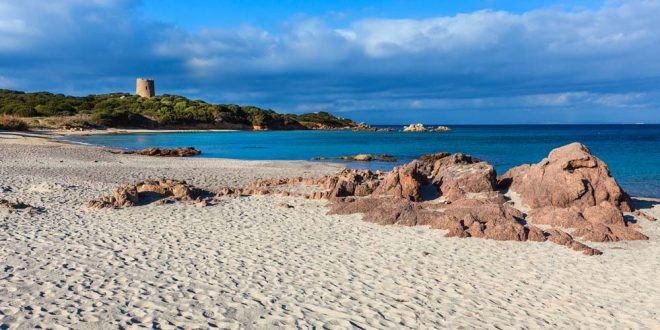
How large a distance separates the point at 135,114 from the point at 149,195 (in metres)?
74.1

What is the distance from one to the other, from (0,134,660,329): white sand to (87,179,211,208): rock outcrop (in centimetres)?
63

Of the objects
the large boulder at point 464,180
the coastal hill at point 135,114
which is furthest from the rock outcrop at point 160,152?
the coastal hill at point 135,114

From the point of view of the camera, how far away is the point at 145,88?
125 meters

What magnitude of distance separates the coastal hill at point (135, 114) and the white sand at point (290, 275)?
62.7 metres

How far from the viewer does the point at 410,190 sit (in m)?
16.6

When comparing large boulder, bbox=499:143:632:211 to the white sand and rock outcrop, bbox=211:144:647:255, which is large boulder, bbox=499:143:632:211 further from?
the white sand

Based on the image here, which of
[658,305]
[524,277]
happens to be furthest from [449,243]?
[658,305]

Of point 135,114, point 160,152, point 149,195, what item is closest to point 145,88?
point 135,114

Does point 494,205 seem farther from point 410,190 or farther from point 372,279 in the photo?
point 372,279

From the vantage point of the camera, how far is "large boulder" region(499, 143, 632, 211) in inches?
595

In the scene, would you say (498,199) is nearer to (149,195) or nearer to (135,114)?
(149,195)

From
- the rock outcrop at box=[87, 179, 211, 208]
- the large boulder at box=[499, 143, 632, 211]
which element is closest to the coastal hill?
the rock outcrop at box=[87, 179, 211, 208]

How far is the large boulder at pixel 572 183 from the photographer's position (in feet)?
49.5

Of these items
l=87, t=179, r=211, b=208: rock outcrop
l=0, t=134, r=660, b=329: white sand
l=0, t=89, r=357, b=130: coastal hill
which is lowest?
l=0, t=134, r=660, b=329: white sand
